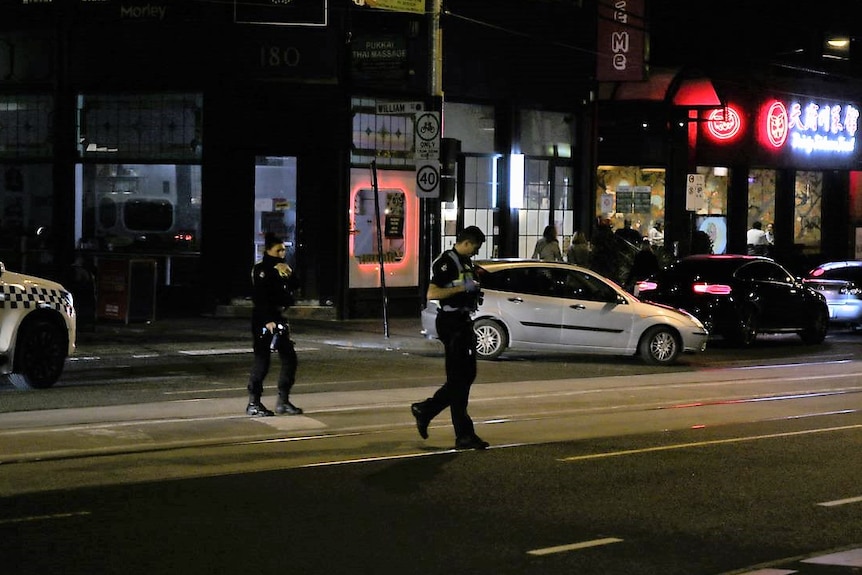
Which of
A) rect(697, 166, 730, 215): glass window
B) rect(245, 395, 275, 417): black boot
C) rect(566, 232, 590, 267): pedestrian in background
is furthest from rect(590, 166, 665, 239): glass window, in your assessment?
rect(245, 395, 275, 417): black boot

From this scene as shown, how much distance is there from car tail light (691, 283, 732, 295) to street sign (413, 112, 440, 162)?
16.0 ft

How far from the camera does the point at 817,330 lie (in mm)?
24047

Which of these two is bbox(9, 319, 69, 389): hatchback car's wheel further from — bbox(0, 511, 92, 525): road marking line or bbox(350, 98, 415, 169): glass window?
bbox(350, 98, 415, 169): glass window

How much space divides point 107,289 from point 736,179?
1978 centimetres

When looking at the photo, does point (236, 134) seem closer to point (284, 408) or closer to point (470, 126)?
point (470, 126)

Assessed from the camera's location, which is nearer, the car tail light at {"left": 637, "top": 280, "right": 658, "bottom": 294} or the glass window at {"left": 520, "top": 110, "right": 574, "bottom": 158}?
the car tail light at {"left": 637, "top": 280, "right": 658, "bottom": 294}

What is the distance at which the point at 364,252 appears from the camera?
2531 centimetres

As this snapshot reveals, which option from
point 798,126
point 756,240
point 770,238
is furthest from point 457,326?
point 798,126

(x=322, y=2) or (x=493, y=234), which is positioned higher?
(x=322, y=2)

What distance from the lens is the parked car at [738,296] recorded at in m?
22.9

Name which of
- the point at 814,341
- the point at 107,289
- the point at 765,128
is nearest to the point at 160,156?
the point at 107,289

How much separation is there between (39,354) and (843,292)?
16.2 m

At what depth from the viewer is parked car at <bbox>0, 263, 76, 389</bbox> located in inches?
583

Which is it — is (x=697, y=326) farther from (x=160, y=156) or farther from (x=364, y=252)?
(x=160, y=156)
